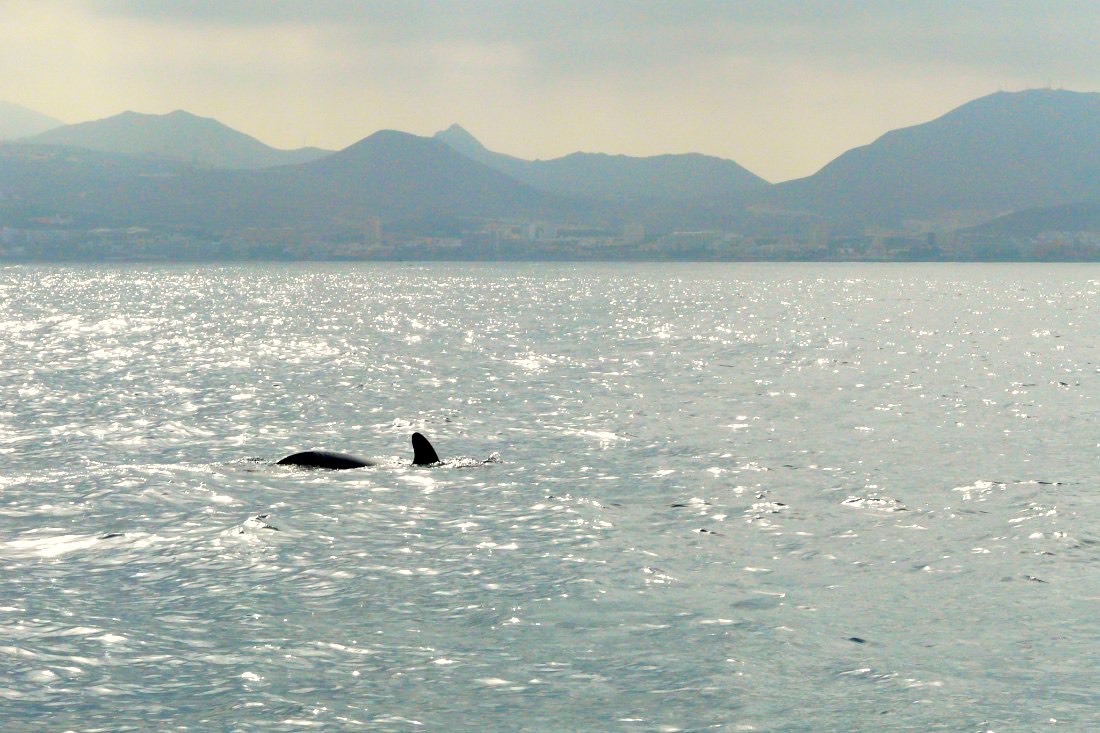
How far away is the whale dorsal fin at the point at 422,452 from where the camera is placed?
38.4 meters

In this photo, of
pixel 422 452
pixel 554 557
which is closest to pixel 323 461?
pixel 422 452

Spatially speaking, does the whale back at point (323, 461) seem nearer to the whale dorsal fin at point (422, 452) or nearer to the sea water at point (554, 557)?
the sea water at point (554, 557)

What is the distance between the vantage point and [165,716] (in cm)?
1587

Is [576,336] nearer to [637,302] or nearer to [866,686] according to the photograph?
[637,302]

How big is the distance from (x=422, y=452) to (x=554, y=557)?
1364 cm

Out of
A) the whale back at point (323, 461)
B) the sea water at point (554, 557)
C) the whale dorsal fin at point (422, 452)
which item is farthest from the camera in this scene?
the whale dorsal fin at point (422, 452)

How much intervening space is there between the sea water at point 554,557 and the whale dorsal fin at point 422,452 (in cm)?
93

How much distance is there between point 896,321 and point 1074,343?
34.0 m

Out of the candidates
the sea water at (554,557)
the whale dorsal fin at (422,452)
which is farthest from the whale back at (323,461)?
the whale dorsal fin at (422,452)

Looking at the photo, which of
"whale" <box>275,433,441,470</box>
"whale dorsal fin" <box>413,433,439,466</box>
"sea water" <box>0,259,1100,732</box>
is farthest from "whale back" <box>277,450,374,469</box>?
"whale dorsal fin" <box>413,433,439,466</box>

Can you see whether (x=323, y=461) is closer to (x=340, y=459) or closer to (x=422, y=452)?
(x=340, y=459)

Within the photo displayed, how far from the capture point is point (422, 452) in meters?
38.6

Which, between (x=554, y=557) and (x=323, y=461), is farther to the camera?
(x=323, y=461)

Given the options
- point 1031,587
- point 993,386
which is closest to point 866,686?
point 1031,587
